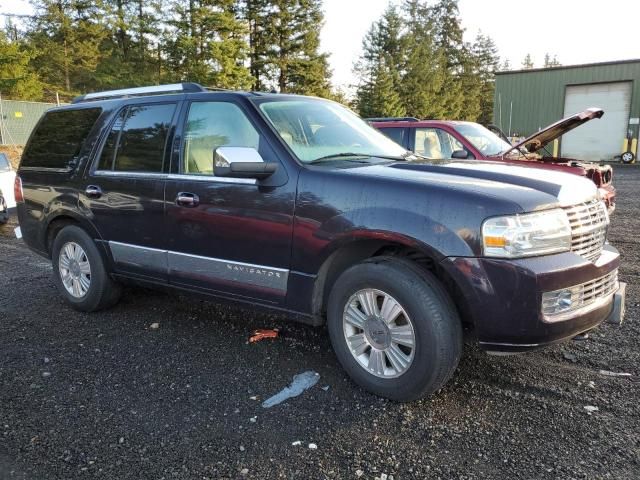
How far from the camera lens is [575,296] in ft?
9.58

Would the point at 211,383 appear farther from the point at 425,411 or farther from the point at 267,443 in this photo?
the point at 425,411

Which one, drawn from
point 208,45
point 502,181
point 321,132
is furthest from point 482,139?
point 208,45

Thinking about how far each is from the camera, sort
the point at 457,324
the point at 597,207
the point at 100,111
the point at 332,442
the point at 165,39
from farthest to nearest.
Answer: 1. the point at 165,39
2. the point at 100,111
3. the point at 597,207
4. the point at 457,324
5. the point at 332,442

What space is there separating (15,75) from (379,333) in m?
30.1

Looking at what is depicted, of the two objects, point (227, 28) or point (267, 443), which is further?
point (227, 28)

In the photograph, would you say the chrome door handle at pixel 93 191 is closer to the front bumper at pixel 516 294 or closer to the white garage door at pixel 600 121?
the front bumper at pixel 516 294

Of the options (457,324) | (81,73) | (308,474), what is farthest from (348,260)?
(81,73)

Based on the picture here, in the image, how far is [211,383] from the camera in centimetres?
352

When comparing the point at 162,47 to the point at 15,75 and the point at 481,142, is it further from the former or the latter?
the point at 481,142

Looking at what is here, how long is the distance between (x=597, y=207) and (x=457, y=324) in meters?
1.22

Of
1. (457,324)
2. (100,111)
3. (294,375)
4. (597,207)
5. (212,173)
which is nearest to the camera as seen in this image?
(457,324)

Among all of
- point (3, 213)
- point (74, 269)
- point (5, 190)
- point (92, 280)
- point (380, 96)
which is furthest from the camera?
point (380, 96)

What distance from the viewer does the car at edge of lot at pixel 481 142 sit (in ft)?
25.1

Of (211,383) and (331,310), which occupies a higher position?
(331,310)
